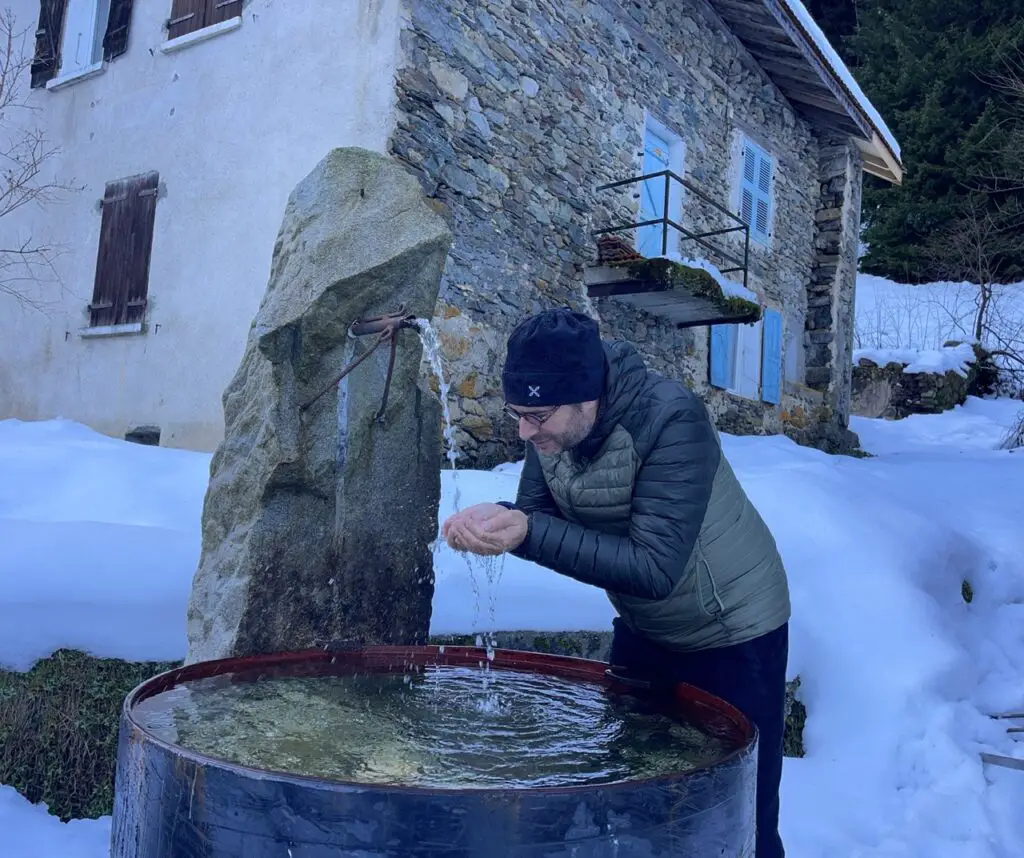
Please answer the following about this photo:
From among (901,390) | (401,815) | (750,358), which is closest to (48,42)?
(750,358)

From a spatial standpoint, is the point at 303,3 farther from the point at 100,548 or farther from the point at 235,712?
the point at 235,712

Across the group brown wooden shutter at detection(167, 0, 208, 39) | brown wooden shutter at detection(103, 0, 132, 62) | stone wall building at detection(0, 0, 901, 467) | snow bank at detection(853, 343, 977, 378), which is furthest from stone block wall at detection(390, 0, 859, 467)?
snow bank at detection(853, 343, 977, 378)

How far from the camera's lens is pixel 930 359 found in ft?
50.0

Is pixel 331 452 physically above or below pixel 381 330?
below

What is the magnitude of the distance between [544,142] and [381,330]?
5.64 meters

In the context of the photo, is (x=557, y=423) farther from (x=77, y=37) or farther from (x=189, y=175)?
(x=77, y=37)

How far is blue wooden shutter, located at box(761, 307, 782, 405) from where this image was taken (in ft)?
36.3

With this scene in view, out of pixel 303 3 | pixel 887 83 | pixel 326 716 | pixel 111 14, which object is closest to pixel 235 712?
pixel 326 716

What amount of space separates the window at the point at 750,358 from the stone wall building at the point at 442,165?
1.5 inches

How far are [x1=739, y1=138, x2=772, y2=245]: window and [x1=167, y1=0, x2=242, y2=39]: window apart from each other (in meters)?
5.72

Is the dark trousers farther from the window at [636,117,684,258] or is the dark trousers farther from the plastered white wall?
the window at [636,117,684,258]

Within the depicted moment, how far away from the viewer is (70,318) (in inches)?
347

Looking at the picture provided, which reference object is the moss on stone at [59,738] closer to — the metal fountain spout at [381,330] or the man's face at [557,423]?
the metal fountain spout at [381,330]

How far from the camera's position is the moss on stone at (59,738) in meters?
3.13
